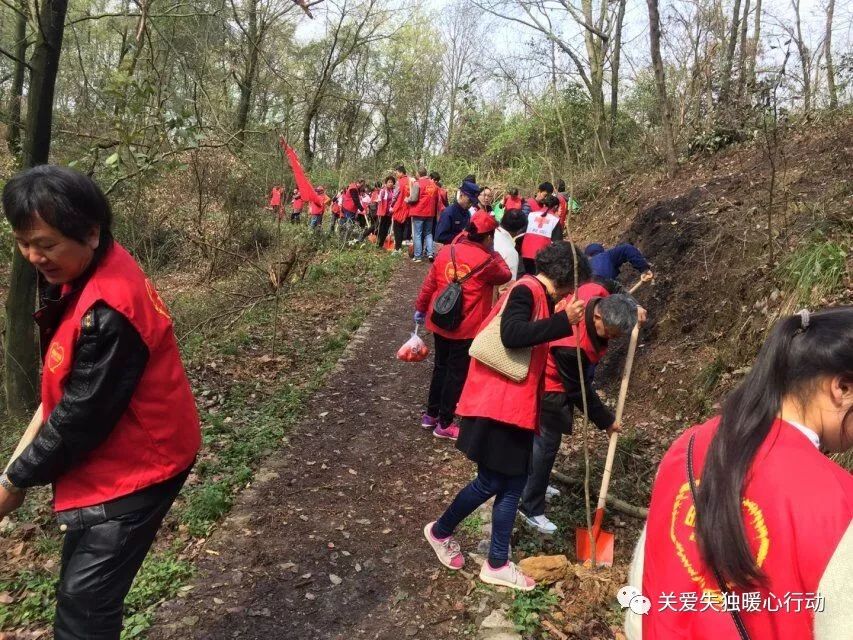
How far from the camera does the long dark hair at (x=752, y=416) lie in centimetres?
114

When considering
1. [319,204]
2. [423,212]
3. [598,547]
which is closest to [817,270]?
[598,547]

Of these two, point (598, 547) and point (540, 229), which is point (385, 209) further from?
point (598, 547)

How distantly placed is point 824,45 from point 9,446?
13.6 m

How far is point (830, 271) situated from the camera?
4.65m

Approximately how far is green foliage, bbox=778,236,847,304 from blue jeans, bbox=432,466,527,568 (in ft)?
10.6

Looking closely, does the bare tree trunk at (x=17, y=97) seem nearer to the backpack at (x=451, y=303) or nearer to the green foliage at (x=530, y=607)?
the backpack at (x=451, y=303)

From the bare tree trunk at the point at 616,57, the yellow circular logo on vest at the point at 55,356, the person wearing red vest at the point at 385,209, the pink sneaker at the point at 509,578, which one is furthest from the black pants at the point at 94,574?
the bare tree trunk at the point at 616,57

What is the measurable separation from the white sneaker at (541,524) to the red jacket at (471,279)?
1.58m

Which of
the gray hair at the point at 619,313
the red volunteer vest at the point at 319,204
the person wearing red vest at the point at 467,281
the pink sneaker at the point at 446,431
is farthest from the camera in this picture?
the red volunteer vest at the point at 319,204

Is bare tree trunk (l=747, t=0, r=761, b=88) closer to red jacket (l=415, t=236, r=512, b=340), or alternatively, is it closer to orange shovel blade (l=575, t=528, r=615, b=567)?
red jacket (l=415, t=236, r=512, b=340)

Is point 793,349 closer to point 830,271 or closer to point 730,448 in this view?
point 730,448

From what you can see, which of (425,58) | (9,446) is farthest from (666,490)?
(425,58)

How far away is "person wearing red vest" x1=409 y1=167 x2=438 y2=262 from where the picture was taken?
12.1 metres

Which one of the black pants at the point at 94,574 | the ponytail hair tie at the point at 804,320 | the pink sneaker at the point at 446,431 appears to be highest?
the ponytail hair tie at the point at 804,320
